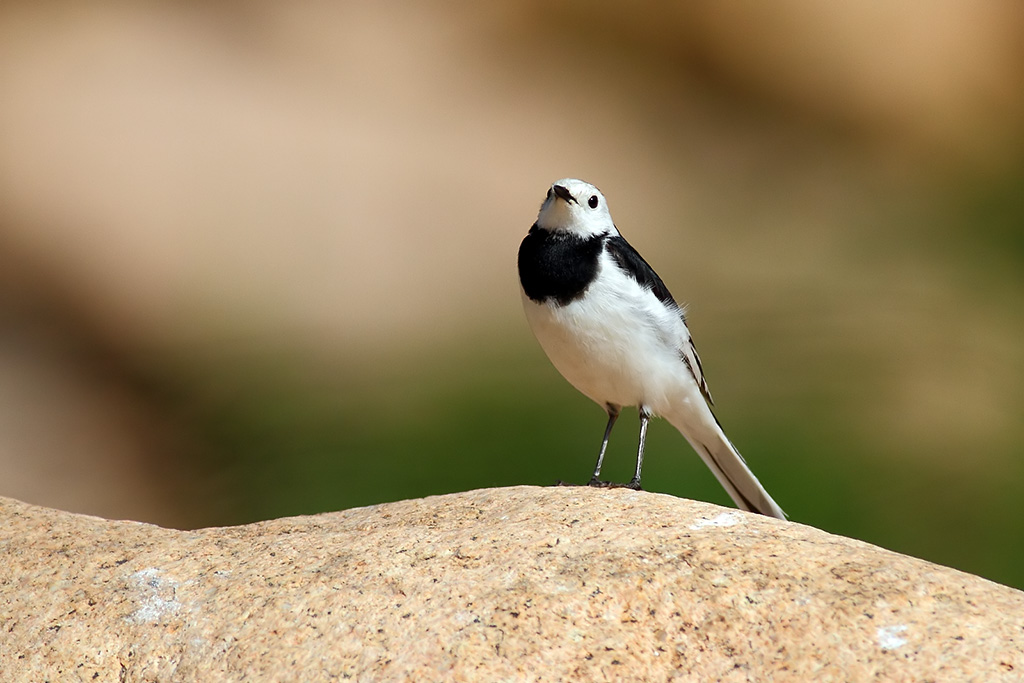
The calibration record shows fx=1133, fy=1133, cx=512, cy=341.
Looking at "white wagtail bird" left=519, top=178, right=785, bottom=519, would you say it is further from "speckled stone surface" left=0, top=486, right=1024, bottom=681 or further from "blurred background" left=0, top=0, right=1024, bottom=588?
"blurred background" left=0, top=0, right=1024, bottom=588

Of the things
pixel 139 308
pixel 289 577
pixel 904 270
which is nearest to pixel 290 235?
pixel 139 308

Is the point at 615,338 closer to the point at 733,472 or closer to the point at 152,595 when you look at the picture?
the point at 733,472

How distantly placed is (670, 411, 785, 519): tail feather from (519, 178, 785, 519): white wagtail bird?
4 centimetres

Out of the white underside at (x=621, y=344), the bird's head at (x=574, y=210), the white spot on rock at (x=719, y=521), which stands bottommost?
the white spot on rock at (x=719, y=521)

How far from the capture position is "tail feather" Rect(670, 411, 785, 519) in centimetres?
505

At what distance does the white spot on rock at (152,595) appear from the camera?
3.10 meters

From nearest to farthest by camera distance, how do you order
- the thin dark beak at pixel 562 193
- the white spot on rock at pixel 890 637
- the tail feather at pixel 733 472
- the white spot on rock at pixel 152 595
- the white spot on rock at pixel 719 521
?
the white spot on rock at pixel 890 637 → the white spot on rock at pixel 152 595 → the white spot on rock at pixel 719 521 → the thin dark beak at pixel 562 193 → the tail feather at pixel 733 472

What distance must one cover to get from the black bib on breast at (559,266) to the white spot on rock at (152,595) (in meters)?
1.93

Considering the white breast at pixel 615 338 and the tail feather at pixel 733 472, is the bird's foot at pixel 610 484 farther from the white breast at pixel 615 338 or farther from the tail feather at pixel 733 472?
the tail feather at pixel 733 472

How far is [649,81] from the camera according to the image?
38.9ft

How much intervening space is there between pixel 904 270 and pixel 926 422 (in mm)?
1880

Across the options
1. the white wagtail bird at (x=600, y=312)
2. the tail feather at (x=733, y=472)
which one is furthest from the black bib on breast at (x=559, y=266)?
the tail feather at (x=733, y=472)

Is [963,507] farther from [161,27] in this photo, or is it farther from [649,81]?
[161,27]

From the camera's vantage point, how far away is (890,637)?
2.78 m
